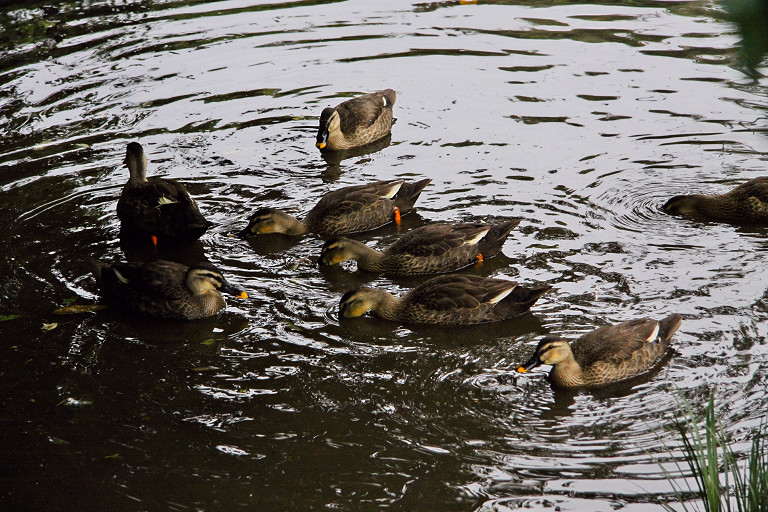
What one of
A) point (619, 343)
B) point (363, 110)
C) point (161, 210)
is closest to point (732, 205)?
point (619, 343)

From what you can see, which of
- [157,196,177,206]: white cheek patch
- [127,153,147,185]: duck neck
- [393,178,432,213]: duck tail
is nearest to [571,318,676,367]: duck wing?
[393,178,432,213]: duck tail

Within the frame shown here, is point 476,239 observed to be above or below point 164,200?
below

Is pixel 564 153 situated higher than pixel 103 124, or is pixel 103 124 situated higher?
pixel 103 124

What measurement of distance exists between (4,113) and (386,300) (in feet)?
27.0

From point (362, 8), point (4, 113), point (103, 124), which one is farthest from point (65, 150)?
point (362, 8)

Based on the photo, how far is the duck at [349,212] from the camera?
9930mm

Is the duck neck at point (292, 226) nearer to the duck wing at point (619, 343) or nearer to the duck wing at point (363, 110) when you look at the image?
the duck wing at point (363, 110)

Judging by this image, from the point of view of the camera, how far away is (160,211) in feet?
32.0

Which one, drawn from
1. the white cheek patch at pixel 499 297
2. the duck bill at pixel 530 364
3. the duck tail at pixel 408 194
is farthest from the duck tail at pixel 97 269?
the duck bill at pixel 530 364

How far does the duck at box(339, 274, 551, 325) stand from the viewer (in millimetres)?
7988

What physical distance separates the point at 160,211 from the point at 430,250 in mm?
3184

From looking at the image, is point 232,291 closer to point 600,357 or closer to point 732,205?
point 600,357

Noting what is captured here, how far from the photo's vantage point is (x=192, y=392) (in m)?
7.14

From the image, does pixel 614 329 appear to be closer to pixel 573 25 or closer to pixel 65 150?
pixel 65 150
